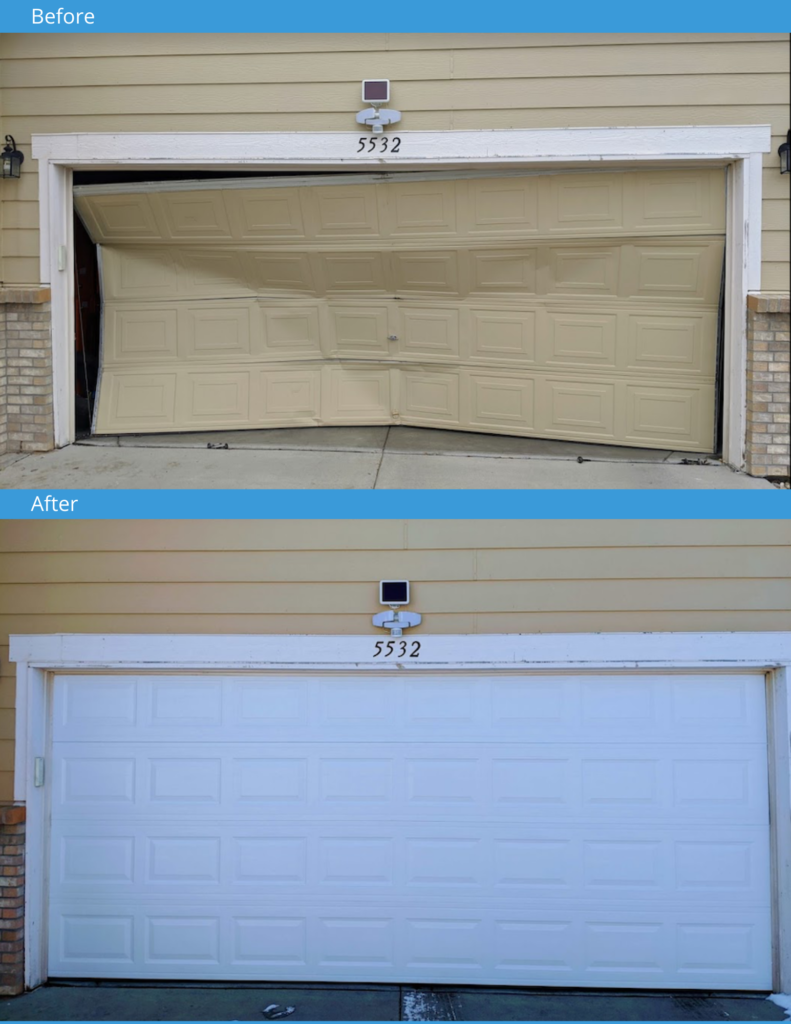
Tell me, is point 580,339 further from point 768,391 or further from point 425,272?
point 768,391

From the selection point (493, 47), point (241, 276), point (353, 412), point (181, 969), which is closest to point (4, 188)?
point (241, 276)

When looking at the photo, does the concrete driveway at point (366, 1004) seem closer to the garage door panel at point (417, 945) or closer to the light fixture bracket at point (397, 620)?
the garage door panel at point (417, 945)

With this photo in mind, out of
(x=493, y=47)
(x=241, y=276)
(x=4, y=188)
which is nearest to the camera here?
(x=493, y=47)

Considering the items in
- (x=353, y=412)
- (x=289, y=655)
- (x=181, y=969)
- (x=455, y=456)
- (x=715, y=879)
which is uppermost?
(x=353, y=412)

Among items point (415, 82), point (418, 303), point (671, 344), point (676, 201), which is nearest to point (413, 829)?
point (671, 344)

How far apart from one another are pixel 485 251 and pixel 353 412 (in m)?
1.58

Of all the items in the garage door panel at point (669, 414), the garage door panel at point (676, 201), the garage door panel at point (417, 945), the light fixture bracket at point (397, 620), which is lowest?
the garage door panel at point (417, 945)

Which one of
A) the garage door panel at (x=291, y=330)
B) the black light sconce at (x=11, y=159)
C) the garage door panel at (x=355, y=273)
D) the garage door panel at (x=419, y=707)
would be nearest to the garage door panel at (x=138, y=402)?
the garage door panel at (x=291, y=330)

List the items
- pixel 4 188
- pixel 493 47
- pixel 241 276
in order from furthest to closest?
1. pixel 241 276
2. pixel 4 188
3. pixel 493 47

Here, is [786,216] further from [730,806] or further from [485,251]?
[730,806]

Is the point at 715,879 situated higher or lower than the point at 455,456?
lower

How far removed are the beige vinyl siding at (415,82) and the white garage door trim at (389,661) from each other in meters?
2.60

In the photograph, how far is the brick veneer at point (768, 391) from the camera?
6.27 m

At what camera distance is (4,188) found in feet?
21.5
